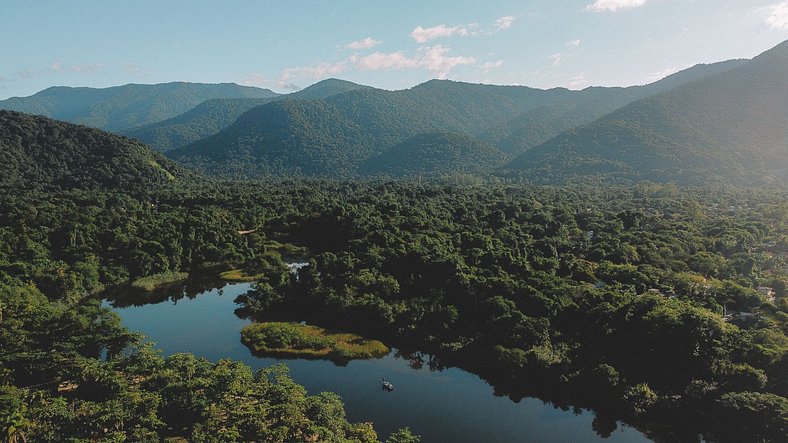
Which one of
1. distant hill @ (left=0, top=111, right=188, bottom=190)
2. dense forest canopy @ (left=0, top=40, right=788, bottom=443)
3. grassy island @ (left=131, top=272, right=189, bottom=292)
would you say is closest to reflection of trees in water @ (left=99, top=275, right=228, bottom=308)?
grassy island @ (left=131, top=272, right=189, bottom=292)

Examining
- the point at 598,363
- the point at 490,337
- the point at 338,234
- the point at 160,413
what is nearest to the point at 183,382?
the point at 160,413

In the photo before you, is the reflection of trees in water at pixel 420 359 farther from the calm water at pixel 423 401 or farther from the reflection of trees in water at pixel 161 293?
the reflection of trees in water at pixel 161 293

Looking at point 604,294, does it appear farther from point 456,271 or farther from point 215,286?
point 215,286

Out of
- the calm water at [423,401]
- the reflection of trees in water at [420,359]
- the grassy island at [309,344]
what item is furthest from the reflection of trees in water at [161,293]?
the reflection of trees in water at [420,359]

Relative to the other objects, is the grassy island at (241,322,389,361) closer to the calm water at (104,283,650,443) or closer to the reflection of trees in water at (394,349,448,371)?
the calm water at (104,283,650,443)

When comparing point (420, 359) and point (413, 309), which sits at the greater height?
point (413, 309)

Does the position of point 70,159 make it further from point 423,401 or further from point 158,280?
point 423,401

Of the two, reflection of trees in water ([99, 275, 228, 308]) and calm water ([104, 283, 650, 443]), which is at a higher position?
reflection of trees in water ([99, 275, 228, 308])

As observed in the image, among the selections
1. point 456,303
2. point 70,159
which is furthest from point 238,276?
point 70,159
